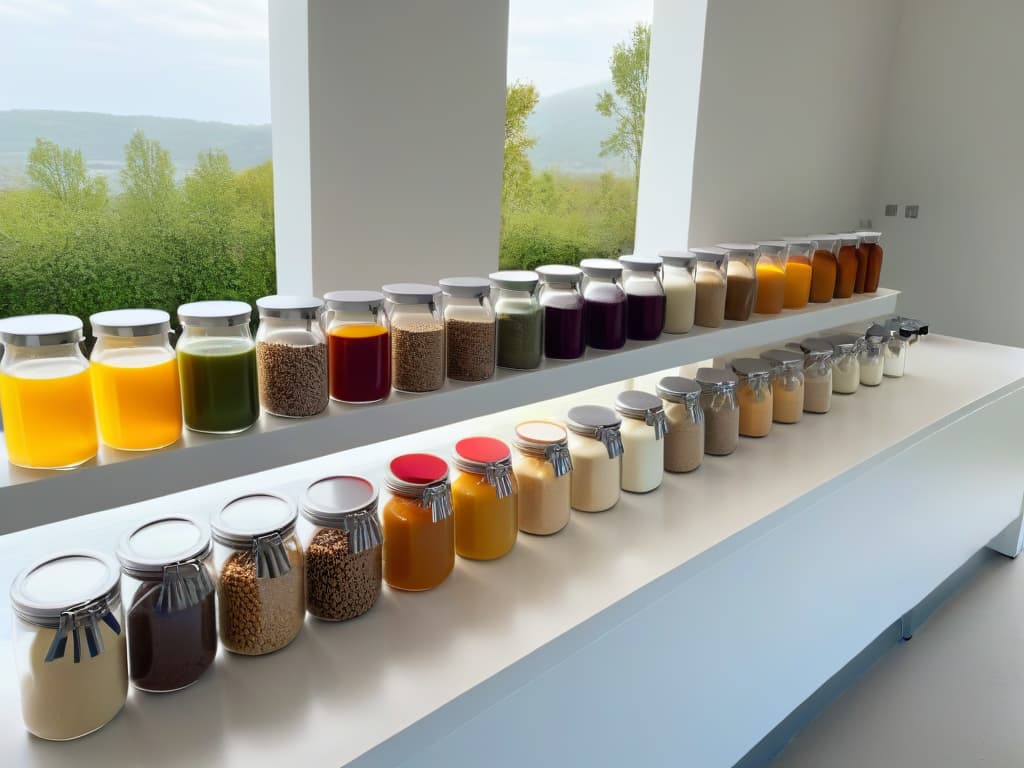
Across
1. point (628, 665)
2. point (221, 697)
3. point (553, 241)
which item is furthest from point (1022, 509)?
point (553, 241)

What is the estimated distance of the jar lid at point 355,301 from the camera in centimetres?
94

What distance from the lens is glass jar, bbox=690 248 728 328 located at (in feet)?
4.77

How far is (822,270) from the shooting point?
5.90ft

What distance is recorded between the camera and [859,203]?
243 centimetres

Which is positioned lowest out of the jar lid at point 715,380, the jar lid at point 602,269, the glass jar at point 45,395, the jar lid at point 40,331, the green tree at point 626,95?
the jar lid at point 715,380

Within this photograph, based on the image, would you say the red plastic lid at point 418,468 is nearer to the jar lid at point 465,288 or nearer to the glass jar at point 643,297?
the jar lid at point 465,288

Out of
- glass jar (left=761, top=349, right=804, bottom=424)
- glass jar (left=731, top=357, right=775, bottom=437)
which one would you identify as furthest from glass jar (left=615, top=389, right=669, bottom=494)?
glass jar (left=761, top=349, right=804, bottom=424)

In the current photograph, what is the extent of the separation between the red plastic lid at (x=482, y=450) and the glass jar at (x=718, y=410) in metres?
0.55

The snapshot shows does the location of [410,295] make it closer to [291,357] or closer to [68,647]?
[291,357]

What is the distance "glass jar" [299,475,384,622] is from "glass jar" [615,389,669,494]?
1.76ft

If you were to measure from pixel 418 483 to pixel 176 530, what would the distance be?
285 millimetres

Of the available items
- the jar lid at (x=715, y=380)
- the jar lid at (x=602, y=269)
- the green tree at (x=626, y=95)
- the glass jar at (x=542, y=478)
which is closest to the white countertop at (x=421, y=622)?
the glass jar at (x=542, y=478)

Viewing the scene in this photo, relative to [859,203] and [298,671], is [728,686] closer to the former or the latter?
[298,671]

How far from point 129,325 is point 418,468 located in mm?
397
